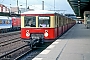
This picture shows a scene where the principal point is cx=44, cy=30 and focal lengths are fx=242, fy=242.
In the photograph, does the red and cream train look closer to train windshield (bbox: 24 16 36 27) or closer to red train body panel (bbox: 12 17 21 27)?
train windshield (bbox: 24 16 36 27)

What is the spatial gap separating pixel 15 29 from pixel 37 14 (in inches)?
1426

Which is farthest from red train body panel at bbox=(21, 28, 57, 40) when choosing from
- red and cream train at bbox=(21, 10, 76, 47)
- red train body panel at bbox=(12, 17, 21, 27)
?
red train body panel at bbox=(12, 17, 21, 27)

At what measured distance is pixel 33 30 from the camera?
1641cm

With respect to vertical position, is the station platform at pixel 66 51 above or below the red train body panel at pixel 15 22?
below

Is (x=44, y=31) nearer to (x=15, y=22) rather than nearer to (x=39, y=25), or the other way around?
(x=39, y=25)

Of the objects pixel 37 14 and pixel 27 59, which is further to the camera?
pixel 37 14

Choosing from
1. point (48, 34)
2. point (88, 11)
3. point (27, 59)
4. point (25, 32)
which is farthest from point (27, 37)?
point (88, 11)

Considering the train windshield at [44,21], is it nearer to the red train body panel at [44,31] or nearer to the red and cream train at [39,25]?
the red and cream train at [39,25]

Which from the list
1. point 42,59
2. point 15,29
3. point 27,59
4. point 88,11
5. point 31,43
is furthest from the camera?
point 88,11

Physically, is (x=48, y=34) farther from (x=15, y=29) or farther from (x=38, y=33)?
(x=15, y=29)

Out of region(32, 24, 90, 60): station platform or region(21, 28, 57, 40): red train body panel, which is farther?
region(21, 28, 57, 40): red train body panel

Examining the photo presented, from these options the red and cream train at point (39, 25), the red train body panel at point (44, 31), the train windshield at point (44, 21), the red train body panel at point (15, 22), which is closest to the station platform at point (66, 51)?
the red train body panel at point (44, 31)

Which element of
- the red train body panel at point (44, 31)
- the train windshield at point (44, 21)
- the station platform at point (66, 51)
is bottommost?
the station platform at point (66, 51)

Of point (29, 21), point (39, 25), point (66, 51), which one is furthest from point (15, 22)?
point (66, 51)
